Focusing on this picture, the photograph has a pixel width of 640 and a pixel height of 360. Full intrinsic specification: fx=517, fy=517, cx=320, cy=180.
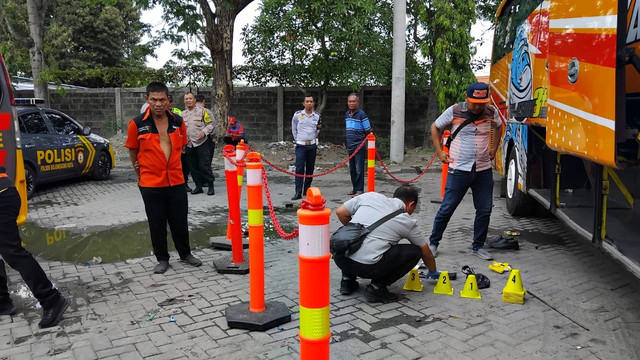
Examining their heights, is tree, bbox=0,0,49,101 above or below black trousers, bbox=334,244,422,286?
above

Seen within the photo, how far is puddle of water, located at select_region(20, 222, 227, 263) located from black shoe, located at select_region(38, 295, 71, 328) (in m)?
1.63

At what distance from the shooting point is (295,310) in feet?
14.2

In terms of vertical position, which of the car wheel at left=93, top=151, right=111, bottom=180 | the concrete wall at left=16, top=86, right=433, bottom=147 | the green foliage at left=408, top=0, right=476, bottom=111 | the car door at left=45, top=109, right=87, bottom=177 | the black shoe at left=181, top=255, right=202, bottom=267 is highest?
the green foliage at left=408, top=0, right=476, bottom=111

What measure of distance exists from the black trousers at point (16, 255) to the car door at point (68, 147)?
656 cm

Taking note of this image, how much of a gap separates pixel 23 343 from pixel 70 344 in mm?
361

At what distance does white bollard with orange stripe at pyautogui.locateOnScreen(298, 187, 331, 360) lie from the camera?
7.30 feet

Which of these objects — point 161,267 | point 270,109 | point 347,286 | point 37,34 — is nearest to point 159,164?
point 161,267

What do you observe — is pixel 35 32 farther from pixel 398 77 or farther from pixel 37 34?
pixel 398 77

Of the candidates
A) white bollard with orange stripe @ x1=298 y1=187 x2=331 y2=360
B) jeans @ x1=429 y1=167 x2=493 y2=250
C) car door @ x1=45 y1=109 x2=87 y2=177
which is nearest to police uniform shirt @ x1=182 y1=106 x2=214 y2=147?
car door @ x1=45 y1=109 x2=87 y2=177

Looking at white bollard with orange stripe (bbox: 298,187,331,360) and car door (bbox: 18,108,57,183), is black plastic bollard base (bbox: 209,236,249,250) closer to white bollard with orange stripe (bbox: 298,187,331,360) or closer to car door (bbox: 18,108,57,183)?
white bollard with orange stripe (bbox: 298,187,331,360)

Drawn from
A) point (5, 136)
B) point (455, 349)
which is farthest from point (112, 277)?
point (455, 349)

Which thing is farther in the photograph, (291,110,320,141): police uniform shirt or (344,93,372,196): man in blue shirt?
(344,93,372,196): man in blue shirt

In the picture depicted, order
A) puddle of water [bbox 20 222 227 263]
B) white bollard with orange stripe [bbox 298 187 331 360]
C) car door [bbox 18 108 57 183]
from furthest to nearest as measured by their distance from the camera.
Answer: car door [bbox 18 108 57 183] → puddle of water [bbox 20 222 227 263] → white bollard with orange stripe [bbox 298 187 331 360]

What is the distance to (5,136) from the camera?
17.0 ft
